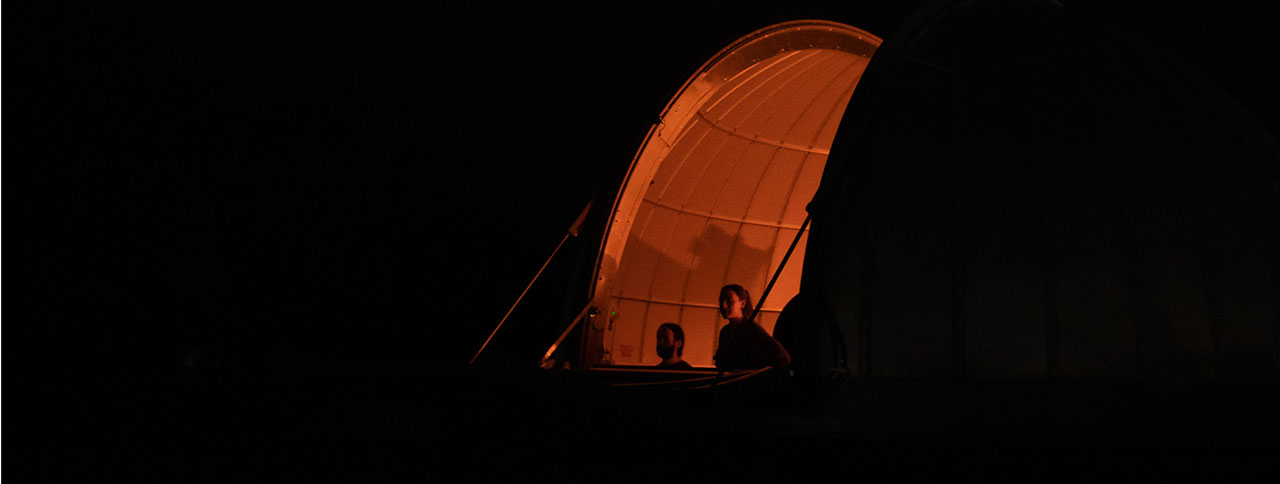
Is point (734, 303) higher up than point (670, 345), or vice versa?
point (734, 303)

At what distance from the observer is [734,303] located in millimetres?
7992

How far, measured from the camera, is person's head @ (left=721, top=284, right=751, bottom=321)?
314 inches

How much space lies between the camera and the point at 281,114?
67.2 ft

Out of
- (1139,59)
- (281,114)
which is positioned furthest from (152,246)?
(1139,59)

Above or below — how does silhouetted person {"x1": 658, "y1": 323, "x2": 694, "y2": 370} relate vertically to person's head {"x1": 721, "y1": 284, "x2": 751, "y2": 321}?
below

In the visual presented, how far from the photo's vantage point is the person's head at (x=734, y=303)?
799 centimetres

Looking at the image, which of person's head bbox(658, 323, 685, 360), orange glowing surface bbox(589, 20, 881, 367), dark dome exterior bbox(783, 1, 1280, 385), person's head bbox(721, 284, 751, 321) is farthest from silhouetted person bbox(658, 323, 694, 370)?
dark dome exterior bbox(783, 1, 1280, 385)

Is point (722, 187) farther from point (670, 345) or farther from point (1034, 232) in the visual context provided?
point (1034, 232)

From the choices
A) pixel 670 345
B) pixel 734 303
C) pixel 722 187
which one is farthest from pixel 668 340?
pixel 722 187

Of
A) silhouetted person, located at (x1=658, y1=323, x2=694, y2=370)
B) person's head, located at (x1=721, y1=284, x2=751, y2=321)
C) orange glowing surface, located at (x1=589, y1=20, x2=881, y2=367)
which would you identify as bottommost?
silhouetted person, located at (x1=658, y1=323, x2=694, y2=370)

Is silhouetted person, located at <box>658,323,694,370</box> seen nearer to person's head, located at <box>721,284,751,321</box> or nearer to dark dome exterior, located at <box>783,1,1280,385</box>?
person's head, located at <box>721,284,751,321</box>

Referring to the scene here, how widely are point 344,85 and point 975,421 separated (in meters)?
18.9

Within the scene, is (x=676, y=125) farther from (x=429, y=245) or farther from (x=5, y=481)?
(x=429, y=245)

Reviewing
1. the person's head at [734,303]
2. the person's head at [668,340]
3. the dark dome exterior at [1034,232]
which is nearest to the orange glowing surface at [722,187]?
the person's head at [668,340]
